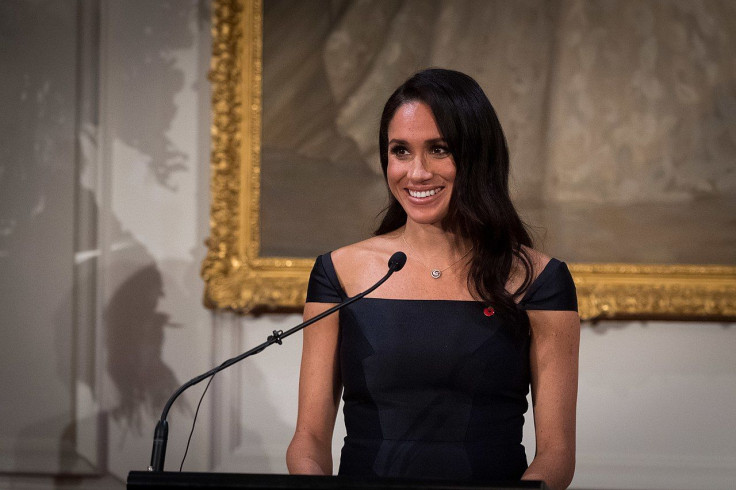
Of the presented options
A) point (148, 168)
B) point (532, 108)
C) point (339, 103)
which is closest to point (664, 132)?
point (532, 108)

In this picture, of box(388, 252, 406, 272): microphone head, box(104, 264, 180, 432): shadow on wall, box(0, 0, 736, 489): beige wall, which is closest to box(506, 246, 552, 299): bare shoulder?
box(388, 252, 406, 272): microphone head

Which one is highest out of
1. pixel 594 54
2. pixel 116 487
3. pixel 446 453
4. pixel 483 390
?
pixel 594 54

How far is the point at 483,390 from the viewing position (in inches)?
68.9

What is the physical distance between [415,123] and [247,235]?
1471 mm

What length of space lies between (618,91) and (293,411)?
5.30ft

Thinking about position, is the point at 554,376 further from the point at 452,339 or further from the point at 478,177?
the point at 478,177

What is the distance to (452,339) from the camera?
5.79 feet

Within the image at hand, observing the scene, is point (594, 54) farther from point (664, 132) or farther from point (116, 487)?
point (116, 487)

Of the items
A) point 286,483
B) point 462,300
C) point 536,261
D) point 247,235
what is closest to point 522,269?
point 536,261

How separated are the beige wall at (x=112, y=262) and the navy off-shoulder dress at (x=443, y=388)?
134 centimetres

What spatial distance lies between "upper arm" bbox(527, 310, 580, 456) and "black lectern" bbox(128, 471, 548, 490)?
537 millimetres

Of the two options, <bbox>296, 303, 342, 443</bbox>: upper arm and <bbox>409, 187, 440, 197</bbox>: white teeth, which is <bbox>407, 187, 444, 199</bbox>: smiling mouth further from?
<bbox>296, 303, 342, 443</bbox>: upper arm

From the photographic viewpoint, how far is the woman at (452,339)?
5.66 ft

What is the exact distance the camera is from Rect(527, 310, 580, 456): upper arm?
1694 millimetres
